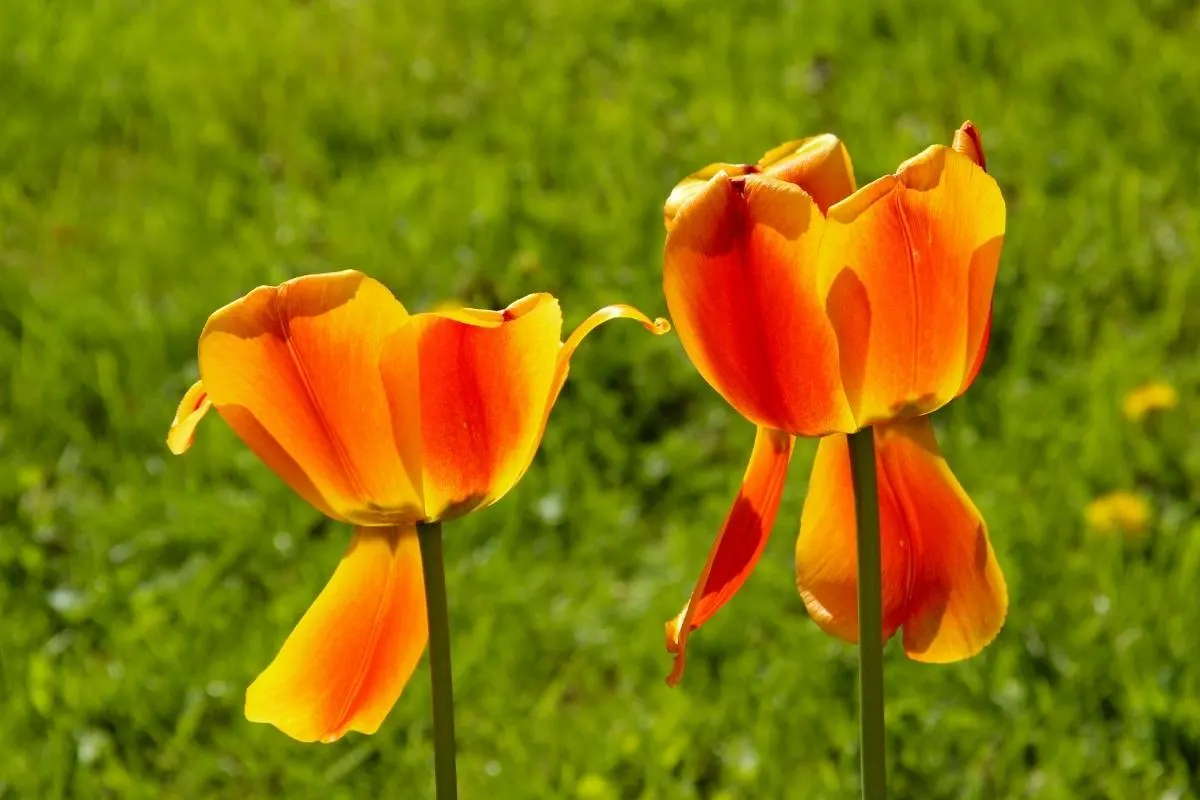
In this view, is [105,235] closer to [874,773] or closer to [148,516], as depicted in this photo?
[148,516]

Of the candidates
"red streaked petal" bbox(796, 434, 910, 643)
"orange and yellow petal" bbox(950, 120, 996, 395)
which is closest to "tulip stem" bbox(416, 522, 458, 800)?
"red streaked petal" bbox(796, 434, 910, 643)

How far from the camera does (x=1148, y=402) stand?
298cm

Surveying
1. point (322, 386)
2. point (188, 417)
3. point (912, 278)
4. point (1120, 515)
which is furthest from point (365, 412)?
point (1120, 515)

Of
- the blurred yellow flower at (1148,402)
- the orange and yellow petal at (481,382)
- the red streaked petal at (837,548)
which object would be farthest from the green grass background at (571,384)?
the orange and yellow petal at (481,382)

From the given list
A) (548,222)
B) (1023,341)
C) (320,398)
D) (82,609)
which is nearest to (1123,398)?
(1023,341)

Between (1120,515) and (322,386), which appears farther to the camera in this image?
(1120,515)

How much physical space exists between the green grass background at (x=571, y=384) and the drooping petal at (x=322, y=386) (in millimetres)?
1231

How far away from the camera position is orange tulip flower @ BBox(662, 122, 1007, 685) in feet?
3.59

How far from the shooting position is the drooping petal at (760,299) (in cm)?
109

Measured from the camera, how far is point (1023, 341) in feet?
10.5

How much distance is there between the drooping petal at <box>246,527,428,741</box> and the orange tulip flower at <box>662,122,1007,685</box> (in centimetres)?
17

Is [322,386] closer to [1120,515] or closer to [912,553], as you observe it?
[912,553]

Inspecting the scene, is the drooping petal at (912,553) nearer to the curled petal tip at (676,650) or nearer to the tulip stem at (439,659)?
the curled petal tip at (676,650)

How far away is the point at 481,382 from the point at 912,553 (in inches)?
11.9
